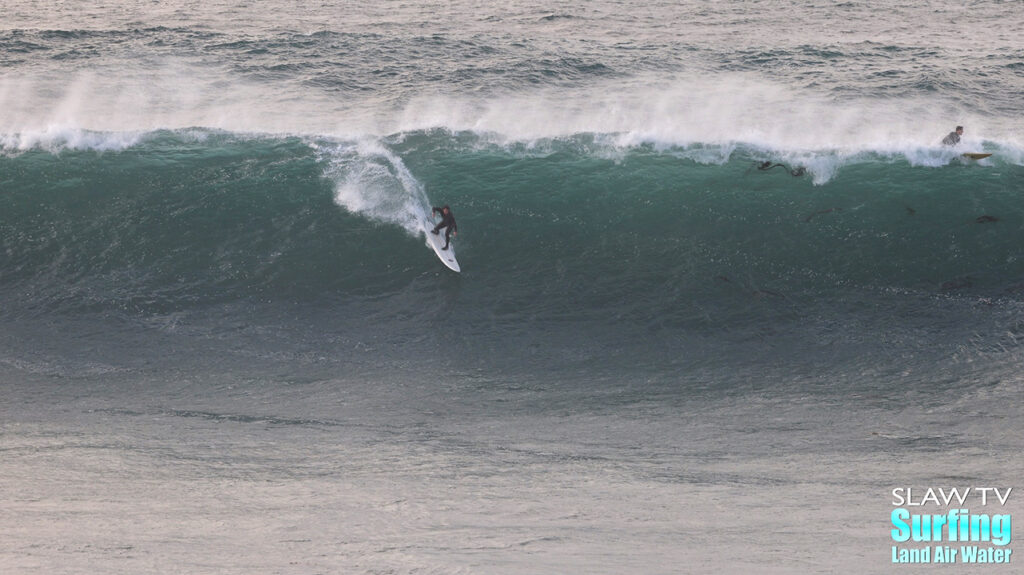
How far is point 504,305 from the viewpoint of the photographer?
15.8 m

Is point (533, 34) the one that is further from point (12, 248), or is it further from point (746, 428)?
point (746, 428)

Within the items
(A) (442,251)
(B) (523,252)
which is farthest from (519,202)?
(A) (442,251)

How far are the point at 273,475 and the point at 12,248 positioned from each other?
33.4ft

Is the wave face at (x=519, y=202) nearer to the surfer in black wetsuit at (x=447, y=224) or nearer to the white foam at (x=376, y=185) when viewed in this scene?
the white foam at (x=376, y=185)

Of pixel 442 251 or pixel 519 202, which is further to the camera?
pixel 519 202

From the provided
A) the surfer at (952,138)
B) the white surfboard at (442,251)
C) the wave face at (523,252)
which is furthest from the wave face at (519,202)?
the surfer at (952,138)

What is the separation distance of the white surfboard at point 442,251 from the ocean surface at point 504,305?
0.20m

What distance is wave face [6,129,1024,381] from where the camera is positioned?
14.8m

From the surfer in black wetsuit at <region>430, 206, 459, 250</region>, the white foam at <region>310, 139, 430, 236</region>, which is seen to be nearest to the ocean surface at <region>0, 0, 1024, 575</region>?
the white foam at <region>310, 139, 430, 236</region>

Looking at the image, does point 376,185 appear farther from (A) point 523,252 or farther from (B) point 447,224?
(A) point 523,252

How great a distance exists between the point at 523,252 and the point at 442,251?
69.4 inches

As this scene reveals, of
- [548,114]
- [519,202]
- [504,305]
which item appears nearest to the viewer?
[504,305]

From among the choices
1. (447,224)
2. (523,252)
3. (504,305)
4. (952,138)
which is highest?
(952,138)

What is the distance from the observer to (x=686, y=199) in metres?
18.5
